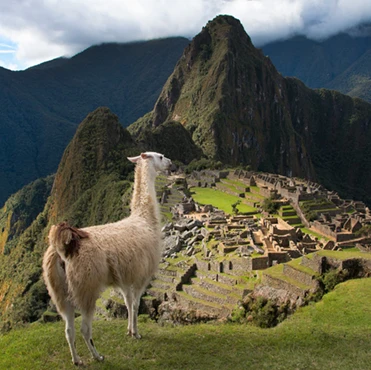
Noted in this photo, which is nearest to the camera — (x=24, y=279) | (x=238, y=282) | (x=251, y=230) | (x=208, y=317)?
(x=208, y=317)

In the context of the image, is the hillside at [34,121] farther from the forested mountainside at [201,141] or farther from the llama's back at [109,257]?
the llama's back at [109,257]

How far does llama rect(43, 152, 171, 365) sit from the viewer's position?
5.58m

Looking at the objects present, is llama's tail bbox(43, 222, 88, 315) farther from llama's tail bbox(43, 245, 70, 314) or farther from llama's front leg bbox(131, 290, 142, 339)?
llama's front leg bbox(131, 290, 142, 339)

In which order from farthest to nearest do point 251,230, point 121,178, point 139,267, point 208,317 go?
point 121,178
point 251,230
point 208,317
point 139,267

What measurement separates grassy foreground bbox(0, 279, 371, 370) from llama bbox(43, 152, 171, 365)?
17.6 inches

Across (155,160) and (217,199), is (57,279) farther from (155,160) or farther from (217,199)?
(217,199)

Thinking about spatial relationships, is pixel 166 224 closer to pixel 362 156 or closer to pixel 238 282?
pixel 238 282

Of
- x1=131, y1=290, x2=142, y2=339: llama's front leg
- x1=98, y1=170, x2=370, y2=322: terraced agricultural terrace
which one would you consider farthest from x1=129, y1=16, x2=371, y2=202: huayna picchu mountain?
x1=131, y1=290, x2=142, y2=339: llama's front leg

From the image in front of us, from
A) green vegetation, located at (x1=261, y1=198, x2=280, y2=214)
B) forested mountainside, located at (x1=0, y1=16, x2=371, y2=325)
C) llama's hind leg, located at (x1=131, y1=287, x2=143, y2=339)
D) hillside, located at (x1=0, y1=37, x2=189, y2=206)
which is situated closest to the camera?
llama's hind leg, located at (x1=131, y1=287, x2=143, y2=339)

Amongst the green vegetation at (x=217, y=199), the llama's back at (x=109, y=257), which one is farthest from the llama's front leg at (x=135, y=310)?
the green vegetation at (x=217, y=199)

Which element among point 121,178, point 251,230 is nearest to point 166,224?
point 251,230

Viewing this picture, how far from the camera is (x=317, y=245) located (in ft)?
66.1

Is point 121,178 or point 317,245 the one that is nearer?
point 317,245

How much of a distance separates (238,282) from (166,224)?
28.5 feet
